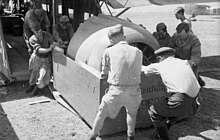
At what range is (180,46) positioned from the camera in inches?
209

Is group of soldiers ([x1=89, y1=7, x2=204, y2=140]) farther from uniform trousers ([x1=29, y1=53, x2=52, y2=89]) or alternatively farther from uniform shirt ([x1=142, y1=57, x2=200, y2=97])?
uniform trousers ([x1=29, y1=53, x2=52, y2=89])

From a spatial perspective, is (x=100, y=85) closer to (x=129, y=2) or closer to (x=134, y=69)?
(x=134, y=69)

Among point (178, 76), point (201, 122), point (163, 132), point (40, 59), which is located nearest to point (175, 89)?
point (178, 76)

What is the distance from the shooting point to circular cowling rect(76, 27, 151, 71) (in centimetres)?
463

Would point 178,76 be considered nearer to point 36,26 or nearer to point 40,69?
point 40,69

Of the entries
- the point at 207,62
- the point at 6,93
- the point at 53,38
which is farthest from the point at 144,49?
the point at 207,62

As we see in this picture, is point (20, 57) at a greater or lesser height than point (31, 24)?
lesser

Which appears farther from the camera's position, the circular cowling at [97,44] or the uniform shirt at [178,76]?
the circular cowling at [97,44]

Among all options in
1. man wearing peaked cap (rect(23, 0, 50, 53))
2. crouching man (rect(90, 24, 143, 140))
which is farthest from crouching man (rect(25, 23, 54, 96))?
crouching man (rect(90, 24, 143, 140))

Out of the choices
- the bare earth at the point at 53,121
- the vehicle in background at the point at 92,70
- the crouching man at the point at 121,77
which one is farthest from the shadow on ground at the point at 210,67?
the crouching man at the point at 121,77

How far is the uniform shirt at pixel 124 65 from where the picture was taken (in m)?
3.69

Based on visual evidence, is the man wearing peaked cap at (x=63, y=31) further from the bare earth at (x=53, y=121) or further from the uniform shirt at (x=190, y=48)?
the uniform shirt at (x=190, y=48)

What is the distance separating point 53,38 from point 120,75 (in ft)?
9.34

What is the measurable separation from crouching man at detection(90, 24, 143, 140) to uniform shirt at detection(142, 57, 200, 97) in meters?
0.35
